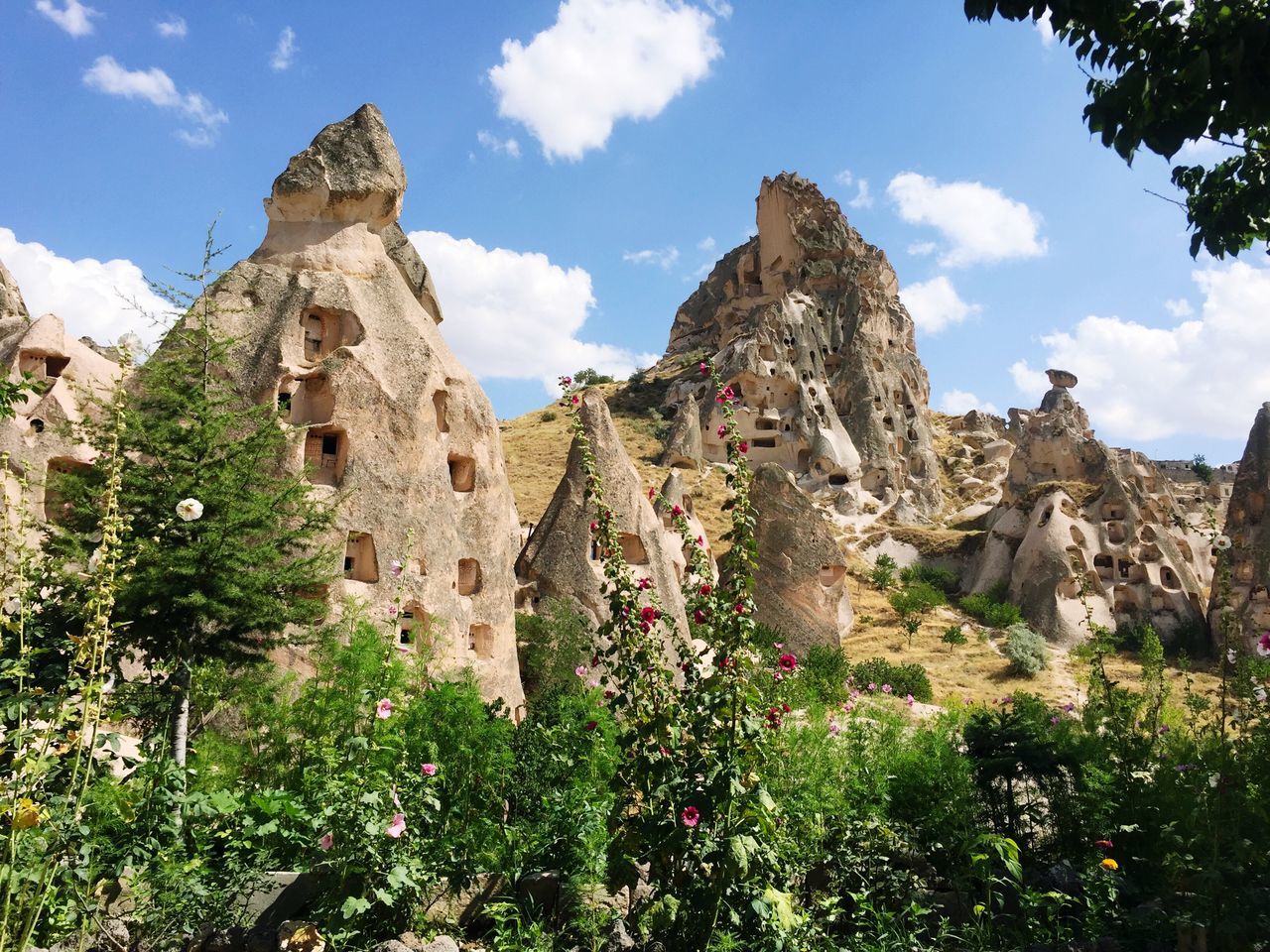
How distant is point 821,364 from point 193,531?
45.8m

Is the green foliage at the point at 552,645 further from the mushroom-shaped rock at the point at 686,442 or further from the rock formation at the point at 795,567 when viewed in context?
the mushroom-shaped rock at the point at 686,442

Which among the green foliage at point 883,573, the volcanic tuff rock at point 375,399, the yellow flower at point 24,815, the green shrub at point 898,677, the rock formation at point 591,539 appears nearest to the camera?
the yellow flower at point 24,815

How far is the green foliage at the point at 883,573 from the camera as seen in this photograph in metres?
33.8

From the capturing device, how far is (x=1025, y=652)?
25.2 m

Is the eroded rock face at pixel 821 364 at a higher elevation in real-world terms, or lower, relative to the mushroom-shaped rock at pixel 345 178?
higher

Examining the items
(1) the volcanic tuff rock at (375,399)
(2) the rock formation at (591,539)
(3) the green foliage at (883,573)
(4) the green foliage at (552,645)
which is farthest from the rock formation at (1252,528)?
(1) the volcanic tuff rock at (375,399)

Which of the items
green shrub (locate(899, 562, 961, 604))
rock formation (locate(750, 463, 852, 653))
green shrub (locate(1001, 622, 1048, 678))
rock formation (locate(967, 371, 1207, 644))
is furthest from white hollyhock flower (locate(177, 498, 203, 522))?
green shrub (locate(899, 562, 961, 604))

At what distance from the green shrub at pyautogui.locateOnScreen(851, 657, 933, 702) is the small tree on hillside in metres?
16.0

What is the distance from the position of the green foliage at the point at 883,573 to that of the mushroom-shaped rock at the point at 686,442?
10.4m

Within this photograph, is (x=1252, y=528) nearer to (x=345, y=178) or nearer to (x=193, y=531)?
(x=345, y=178)

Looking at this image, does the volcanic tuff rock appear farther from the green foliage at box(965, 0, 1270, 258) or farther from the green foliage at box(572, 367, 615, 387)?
the green foliage at box(572, 367, 615, 387)

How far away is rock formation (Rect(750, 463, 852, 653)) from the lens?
888 inches

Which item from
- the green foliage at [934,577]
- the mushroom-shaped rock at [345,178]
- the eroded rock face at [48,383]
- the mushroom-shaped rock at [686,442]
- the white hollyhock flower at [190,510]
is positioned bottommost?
the white hollyhock flower at [190,510]

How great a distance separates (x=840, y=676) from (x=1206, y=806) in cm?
1465
